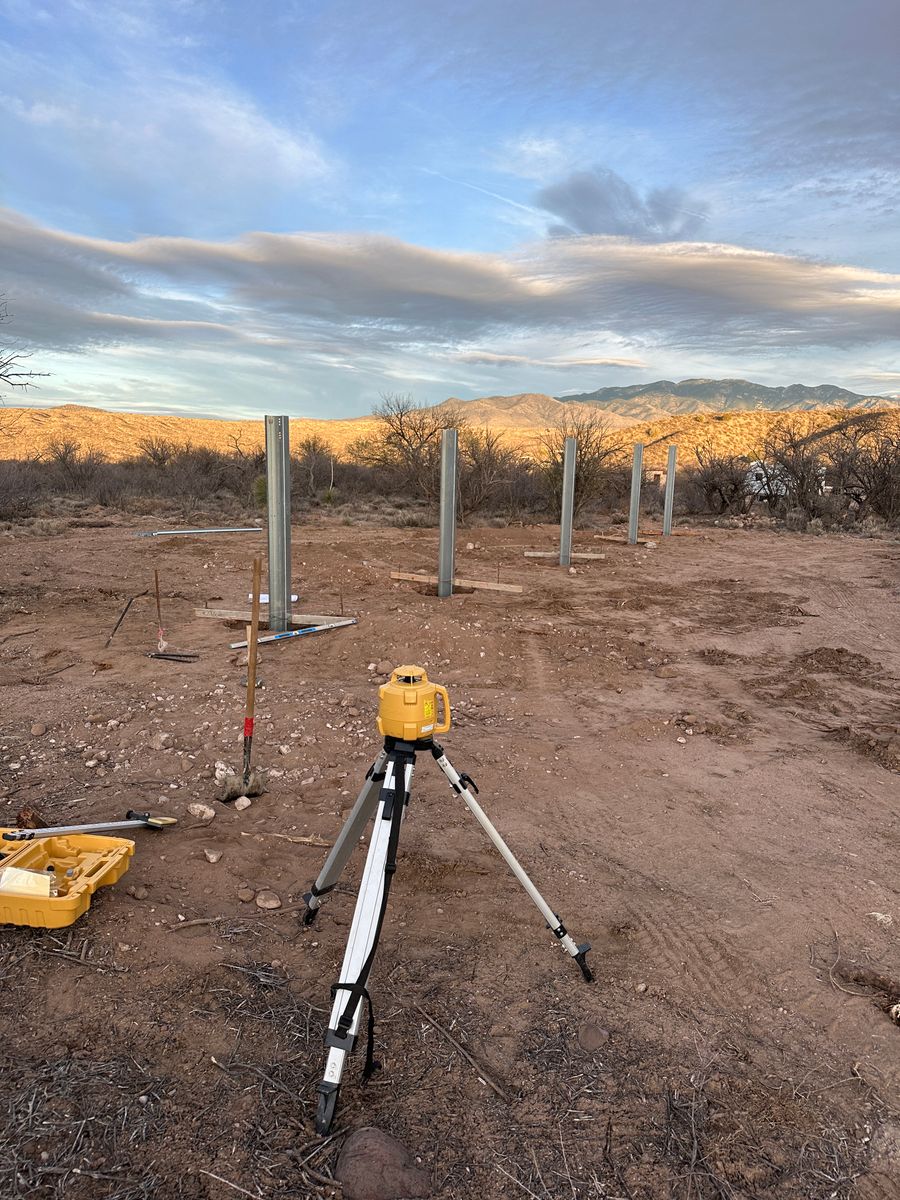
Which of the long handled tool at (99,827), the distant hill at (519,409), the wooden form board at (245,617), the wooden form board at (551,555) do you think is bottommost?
the long handled tool at (99,827)

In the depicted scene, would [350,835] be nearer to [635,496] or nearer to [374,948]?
[374,948]

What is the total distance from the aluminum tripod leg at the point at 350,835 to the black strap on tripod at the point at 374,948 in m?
0.10

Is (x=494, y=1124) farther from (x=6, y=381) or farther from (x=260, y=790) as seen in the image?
(x=6, y=381)

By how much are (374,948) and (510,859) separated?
65 cm

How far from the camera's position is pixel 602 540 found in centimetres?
1878

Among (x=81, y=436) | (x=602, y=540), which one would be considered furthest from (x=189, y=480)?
(x=81, y=436)

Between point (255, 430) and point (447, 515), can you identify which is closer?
point (447, 515)

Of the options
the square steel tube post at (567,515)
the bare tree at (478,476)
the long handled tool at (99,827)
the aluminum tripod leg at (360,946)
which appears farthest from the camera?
the bare tree at (478,476)

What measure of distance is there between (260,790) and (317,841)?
664mm

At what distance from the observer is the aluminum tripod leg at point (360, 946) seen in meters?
2.07

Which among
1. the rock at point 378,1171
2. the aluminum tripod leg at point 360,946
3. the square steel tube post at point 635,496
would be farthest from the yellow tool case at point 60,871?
the square steel tube post at point 635,496

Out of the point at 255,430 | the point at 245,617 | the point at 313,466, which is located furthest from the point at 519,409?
the point at 245,617

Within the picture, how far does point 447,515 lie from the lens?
392 inches

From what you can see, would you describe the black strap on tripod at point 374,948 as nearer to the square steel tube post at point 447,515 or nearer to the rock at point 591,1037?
the rock at point 591,1037
